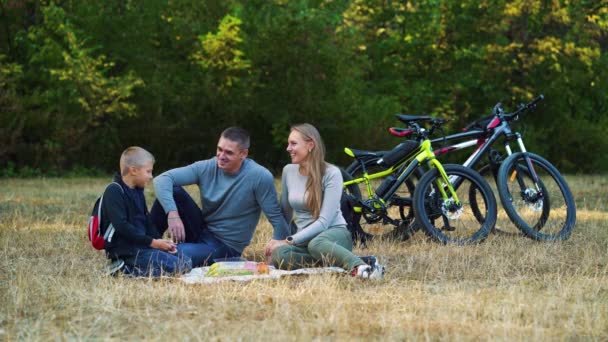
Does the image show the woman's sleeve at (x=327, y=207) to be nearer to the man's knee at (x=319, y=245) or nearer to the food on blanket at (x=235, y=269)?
the man's knee at (x=319, y=245)

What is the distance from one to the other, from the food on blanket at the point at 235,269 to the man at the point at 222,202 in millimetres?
388

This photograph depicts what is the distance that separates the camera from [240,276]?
22.4 feet

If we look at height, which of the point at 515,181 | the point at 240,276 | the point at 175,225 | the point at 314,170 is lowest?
the point at 240,276

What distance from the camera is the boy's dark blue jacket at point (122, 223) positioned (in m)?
6.70

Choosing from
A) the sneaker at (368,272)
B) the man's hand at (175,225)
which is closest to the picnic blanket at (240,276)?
the sneaker at (368,272)

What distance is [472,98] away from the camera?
27578 millimetres

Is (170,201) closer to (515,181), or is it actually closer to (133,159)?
(133,159)

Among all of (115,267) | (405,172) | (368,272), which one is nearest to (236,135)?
(115,267)

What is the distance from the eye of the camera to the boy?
6719mm

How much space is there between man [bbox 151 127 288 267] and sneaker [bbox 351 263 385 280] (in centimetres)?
85

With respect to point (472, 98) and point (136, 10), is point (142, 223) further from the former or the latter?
point (472, 98)

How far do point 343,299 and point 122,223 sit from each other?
5.61 ft

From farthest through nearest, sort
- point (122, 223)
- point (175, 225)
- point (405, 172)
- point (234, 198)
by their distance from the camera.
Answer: point (405, 172) < point (234, 198) < point (175, 225) < point (122, 223)

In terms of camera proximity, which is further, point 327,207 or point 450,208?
point 450,208
